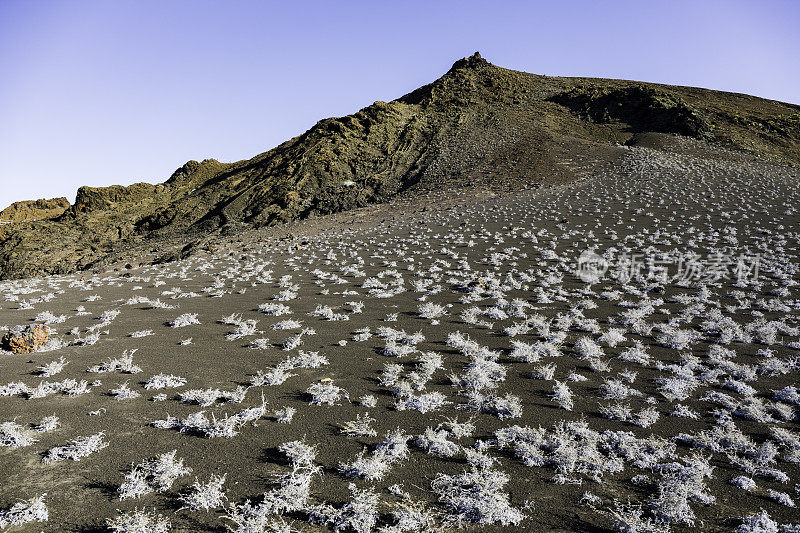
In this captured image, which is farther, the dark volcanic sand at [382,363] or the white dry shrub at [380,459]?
the white dry shrub at [380,459]

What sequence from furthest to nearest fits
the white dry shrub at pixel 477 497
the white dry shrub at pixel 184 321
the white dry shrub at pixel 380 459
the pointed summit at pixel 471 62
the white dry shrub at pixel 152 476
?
the pointed summit at pixel 471 62
the white dry shrub at pixel 184 321
the white dry shrub at pixel 380 459
the white dry shrub at pixel 152 476
the white dry shrub at pixel 477 497

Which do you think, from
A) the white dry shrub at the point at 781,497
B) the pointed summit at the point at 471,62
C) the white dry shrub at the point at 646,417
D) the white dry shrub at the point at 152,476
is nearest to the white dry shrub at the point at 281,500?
the white dry shrub at the point at 152,476

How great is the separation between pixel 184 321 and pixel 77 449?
542cm

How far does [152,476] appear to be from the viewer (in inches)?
173

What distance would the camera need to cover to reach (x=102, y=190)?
46.1 metres

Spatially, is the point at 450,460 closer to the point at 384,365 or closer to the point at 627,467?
the point at 627,467

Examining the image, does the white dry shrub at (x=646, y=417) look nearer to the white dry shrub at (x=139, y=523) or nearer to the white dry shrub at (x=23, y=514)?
the white dry shrub at (x=139, y=523)

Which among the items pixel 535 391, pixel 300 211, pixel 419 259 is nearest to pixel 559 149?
pixel 300 211

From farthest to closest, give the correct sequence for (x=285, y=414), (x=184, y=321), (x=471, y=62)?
1. (x=471, y=62)
2. (x=184, y=321)
3. (x=285, y=414)

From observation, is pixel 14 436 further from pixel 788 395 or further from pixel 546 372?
pixel 788 395

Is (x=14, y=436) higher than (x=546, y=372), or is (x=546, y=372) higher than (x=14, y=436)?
(x=14, y=436)

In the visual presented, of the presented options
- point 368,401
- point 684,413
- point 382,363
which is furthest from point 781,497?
point 382,363

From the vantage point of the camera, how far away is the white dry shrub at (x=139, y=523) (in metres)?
3.58

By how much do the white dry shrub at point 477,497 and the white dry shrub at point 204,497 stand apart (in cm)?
233
